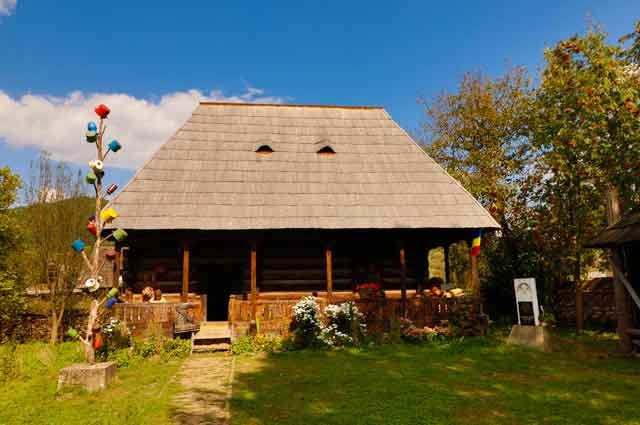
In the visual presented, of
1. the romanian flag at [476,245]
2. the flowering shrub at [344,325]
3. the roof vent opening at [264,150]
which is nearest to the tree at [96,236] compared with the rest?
the flowering shrub at [344,325]

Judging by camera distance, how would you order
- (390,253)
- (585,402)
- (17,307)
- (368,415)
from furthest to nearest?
(390,253)
(17,307)
(585,402)
(368,415)

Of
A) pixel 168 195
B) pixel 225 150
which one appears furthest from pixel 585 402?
pixel 225 150

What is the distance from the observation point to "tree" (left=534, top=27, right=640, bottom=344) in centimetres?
1228

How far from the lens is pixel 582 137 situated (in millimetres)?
14023

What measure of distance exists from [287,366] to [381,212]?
5845mm

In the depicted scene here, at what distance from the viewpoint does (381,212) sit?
Result: 13.8 metres

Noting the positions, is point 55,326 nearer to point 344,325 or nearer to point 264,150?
point 264,150

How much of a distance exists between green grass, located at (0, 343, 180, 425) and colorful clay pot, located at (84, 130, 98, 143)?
4.75 m

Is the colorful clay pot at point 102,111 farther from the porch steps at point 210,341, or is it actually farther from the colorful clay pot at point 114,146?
the porch steps at point 210,341

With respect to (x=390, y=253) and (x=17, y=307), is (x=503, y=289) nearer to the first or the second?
(x=390, y=253)

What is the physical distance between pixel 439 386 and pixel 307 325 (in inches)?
179

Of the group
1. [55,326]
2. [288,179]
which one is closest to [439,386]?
[288,179]

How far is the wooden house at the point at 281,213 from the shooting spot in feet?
43.1

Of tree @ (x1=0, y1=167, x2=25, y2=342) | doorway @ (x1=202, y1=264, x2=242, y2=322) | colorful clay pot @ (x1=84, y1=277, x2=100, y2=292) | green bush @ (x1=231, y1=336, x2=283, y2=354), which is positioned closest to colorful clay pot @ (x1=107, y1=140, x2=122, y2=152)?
colorful clay pot @ (x1=84, y1=277, x2=100, y2=292)
